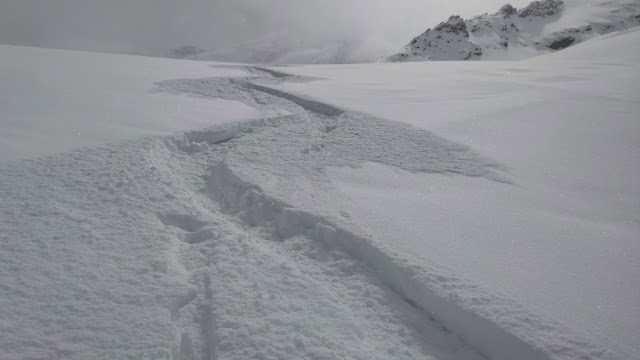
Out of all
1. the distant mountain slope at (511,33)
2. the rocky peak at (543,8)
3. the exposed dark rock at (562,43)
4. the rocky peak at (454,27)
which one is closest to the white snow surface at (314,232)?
the distant mountain slope at (511,33)

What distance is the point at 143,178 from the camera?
8.54ft

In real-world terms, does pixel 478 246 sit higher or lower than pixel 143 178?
lower

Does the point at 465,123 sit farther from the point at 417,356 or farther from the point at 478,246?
the point at 417,356

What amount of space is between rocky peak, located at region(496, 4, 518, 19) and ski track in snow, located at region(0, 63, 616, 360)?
10569cm

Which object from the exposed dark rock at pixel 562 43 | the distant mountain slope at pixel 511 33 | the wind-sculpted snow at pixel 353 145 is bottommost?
the wind-sculpted snow at pixel 353 145

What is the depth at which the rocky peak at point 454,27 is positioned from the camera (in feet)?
284

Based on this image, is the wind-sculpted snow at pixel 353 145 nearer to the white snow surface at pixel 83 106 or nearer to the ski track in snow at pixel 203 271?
the ski track in snow at pixel 203 271

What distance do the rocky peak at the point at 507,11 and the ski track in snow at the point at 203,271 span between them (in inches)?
4161

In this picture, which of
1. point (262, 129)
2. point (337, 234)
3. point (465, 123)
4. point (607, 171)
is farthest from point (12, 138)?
point (607, 171)

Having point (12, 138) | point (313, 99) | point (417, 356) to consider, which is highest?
point (313, 99)

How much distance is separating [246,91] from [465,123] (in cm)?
299

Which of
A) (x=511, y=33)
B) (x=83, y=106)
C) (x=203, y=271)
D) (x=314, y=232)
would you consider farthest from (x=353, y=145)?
(x=511, y=33)

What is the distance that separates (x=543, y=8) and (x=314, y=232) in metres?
110

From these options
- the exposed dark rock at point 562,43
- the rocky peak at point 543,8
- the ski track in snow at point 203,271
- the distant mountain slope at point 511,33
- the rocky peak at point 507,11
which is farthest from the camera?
the rocky peak at point 507,11
